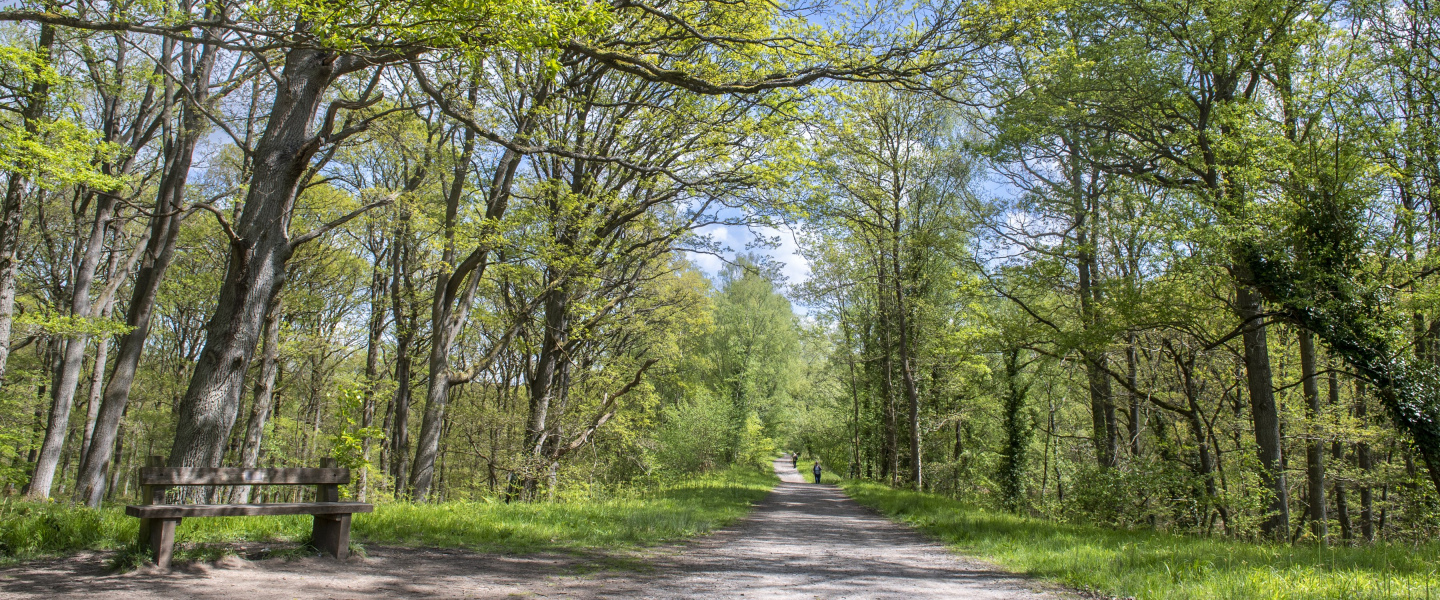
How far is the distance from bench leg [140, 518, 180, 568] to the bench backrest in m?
0.22

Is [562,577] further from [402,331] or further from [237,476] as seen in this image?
[402,331]

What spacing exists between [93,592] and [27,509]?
10.7ft

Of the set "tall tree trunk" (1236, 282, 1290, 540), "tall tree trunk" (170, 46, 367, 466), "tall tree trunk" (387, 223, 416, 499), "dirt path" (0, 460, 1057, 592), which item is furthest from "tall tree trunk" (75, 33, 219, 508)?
"tall tree trunk" (1236, 282, 1290, 540)

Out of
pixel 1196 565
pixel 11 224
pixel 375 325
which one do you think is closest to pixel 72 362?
pixel 11 224

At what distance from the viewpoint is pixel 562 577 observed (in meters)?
5.30

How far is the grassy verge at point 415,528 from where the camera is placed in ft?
16.1

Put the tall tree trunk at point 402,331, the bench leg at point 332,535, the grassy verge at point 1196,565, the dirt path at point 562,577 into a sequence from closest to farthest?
1. the dirt path at point 562,577
2. the grassy verge at point 1196,565
3. the bench leg at point 332,535
4. the tall tree trunk at point 402,331

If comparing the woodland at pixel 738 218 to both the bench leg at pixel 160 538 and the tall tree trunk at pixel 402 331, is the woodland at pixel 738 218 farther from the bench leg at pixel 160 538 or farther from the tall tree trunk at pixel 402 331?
the bench leg at pixel 160 538

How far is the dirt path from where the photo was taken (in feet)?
13.4

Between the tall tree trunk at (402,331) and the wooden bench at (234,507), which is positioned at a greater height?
the tall tree trunk at (402,331)

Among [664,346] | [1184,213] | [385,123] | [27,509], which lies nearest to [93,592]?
[27,509]

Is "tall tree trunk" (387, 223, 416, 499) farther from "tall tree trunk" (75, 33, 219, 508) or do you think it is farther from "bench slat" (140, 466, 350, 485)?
"bench slat" (140, 466, 350, 485)

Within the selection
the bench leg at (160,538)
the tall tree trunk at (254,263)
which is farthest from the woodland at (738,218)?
the bench leg at (160,538)

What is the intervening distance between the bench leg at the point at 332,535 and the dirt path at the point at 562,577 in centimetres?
13
